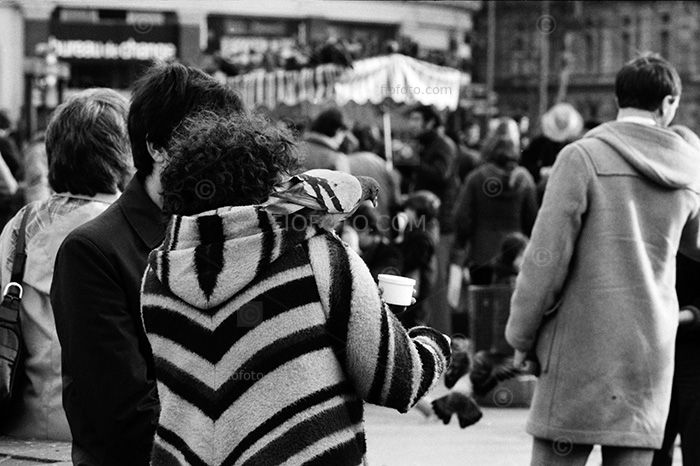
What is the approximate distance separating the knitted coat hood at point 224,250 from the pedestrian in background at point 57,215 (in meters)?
0.93

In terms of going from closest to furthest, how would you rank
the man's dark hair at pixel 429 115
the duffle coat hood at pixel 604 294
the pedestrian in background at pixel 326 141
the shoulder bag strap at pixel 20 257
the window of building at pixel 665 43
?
the shoulder bag strap at pixel 20 257
the duffle coat hood at pixel 604 294
the pedestrian in background at pixel 326 141
the man's dark hair at pixel 429 115
the window of building at pixel 665 43

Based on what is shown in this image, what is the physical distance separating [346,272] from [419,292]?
6.83 m

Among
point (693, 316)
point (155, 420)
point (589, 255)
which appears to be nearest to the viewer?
point (155, 420)

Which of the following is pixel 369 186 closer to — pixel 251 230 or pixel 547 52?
pixel 251 230

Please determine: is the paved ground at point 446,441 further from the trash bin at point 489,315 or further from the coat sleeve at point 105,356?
the coat sleeve at point 105,356

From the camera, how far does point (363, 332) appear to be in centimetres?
235

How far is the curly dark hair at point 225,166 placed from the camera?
7.90ft

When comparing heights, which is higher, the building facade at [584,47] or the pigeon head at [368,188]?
the pigeon head at [368,188]

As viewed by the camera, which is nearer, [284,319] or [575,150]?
[284,319]

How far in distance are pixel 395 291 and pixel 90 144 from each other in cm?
111

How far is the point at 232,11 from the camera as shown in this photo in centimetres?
4312

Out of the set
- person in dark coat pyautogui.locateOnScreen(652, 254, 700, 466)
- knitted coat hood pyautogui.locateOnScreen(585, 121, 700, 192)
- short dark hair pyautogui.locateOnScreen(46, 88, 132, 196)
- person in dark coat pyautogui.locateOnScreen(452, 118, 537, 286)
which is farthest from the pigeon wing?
person in dark coat pyautogui.locateOnScreen(452, 118, 537, 286)

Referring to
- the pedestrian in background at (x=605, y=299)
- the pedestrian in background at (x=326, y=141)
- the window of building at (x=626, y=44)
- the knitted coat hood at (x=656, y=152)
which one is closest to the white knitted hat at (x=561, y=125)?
the pedestrian in background at (x=326, y=141)

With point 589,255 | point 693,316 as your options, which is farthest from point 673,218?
point 693,316
